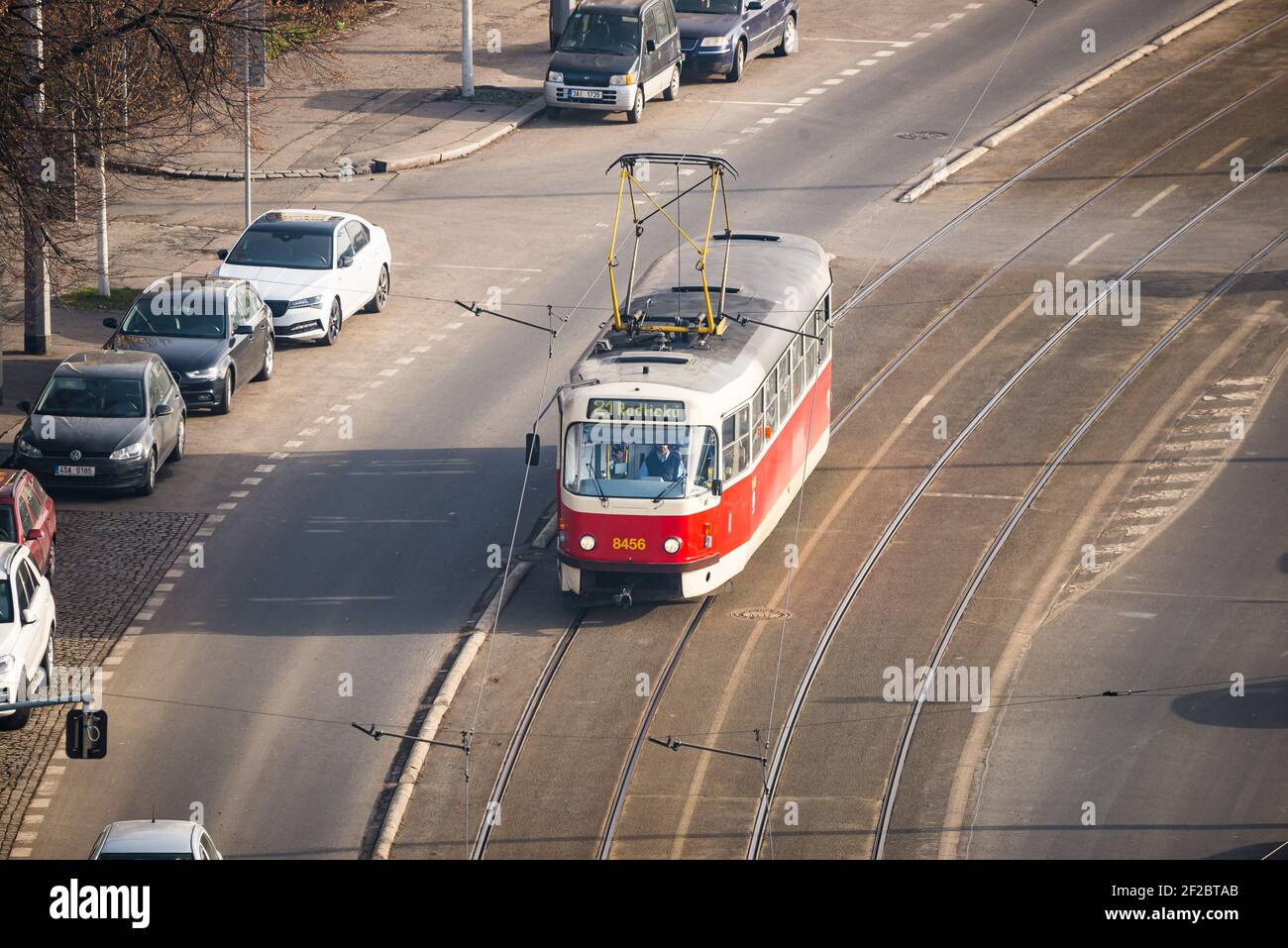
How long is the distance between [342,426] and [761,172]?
567 inches

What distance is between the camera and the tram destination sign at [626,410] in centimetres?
2186

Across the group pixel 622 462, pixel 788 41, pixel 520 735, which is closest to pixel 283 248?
pixel 622 462

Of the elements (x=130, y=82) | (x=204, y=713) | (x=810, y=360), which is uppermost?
(x=130, y=82)

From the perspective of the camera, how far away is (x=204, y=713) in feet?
67.0

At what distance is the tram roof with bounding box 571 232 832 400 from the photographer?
882 inches

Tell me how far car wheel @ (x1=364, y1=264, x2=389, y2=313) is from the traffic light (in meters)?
17.3

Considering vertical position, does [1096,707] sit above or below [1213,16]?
below

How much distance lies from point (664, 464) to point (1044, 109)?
24.2 m

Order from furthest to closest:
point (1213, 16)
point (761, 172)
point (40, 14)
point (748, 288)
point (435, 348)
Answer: point (1213, 16) < point (761, 172) < point (435, 348) < point (40, 14) < point (748, 288)

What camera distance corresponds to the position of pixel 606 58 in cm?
4209

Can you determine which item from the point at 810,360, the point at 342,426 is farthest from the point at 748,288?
the point at 342,426

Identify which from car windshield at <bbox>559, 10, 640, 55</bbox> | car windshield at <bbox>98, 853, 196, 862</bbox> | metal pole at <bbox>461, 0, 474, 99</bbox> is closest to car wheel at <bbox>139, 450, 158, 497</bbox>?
car windshield at <bbox>98, 853, 196, 862</bbox>

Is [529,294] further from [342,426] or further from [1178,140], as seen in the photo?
[1178,140]

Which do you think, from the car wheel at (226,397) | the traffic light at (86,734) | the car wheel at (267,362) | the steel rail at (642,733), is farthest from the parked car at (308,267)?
the traffic light at (86,734)
